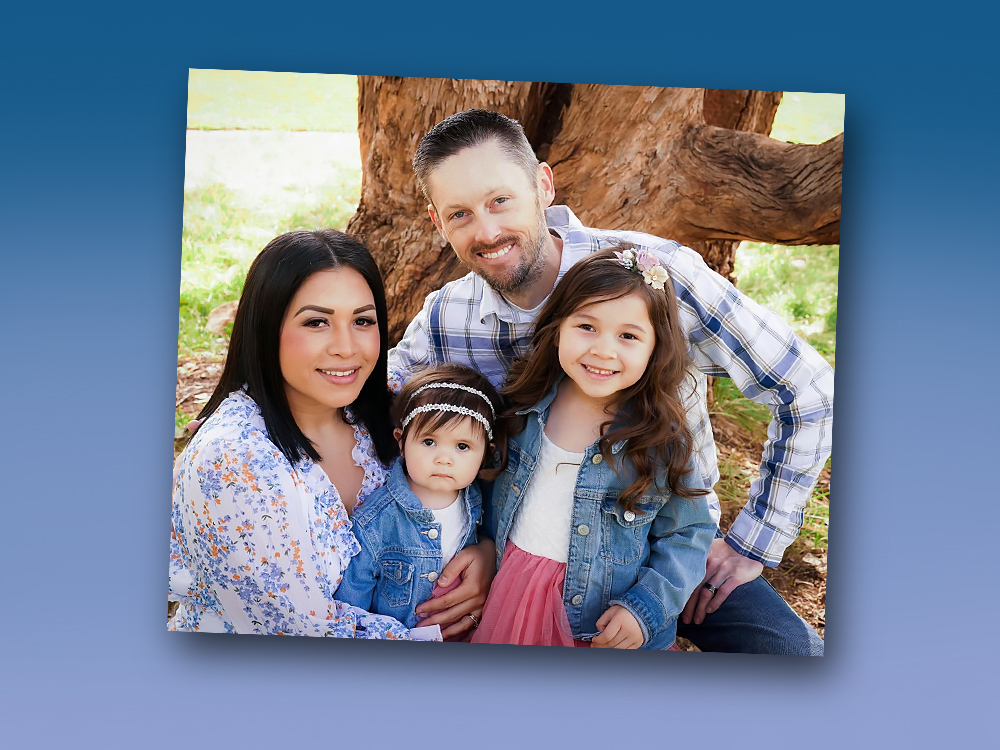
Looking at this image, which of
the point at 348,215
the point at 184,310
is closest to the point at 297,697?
the point at 184,310

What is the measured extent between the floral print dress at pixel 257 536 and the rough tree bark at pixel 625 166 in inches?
16.1

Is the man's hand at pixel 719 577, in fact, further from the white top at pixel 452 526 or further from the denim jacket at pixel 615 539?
the white top at pixel 452 526

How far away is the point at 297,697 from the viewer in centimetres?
241

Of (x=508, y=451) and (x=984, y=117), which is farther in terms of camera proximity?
(x=984, y=117)

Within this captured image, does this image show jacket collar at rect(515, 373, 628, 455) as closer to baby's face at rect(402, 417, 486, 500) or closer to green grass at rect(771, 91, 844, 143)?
baby's face at rect(402, 417, 486, 500)

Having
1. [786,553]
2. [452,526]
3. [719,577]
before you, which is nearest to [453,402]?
[452,526]

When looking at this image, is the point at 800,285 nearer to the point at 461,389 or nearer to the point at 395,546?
the point at 461,389

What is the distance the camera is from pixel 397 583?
2264 millimetres

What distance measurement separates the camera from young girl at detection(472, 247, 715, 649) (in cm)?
220

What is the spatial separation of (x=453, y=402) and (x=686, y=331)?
56 centimetres

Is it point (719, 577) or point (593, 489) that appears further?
point (719, 577)
